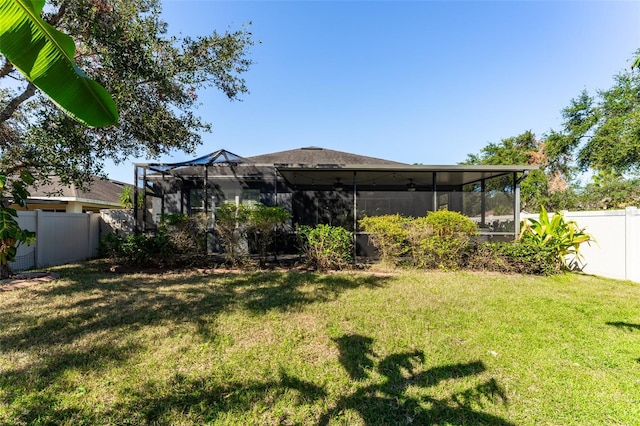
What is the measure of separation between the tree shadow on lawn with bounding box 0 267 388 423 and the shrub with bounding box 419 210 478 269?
1.82 meters

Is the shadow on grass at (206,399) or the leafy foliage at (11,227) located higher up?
the leafy foliage at (11,227)

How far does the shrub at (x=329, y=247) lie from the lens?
294 inches

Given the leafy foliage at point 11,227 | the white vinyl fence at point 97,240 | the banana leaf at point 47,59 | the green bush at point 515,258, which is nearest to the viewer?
the banana leaf at point 47,59

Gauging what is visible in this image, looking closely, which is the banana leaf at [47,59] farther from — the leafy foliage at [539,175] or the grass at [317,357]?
the leafy foliage at [539,175]

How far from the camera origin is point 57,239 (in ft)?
28.7

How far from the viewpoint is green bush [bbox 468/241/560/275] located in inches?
281

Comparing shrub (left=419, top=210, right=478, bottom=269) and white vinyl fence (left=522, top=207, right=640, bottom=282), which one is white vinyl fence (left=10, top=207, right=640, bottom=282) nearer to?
white vinyl fence (left=522, top=207, right=640, bottom=282)

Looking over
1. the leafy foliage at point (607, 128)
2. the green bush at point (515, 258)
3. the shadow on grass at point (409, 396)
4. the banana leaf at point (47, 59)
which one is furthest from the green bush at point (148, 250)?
the leafy foliage at point (607, 128)

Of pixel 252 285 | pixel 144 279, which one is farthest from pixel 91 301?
pixel 252 285

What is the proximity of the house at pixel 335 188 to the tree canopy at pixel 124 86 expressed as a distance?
5.64 feet

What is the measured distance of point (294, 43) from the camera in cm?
895

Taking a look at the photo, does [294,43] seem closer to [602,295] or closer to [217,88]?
[217,88]

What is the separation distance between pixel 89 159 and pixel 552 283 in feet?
37.8

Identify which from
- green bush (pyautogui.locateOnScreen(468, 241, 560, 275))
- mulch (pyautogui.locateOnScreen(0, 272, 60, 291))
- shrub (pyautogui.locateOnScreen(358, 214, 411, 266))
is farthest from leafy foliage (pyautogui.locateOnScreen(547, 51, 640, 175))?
mulch (pyautogui.locateOnScreen(0, 272, 60, 291))
